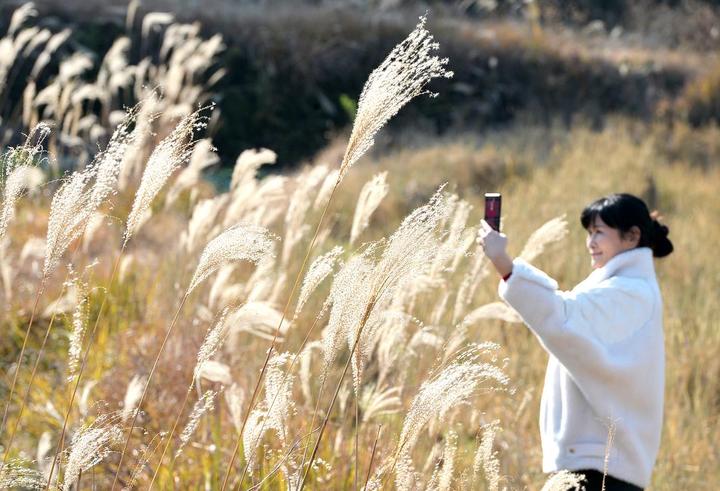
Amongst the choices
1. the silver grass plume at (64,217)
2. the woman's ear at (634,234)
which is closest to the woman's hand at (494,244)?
the woman's ear at (634,234)

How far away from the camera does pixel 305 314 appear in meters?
5.15

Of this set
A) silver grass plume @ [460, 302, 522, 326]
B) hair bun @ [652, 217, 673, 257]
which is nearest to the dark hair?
hair bun @ [652, 217, 673, 257]

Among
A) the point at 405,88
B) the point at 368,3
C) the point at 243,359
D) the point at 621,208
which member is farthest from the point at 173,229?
the point at 368,3

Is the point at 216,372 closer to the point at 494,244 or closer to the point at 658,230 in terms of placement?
the point at 494,244

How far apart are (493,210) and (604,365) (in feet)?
1.89

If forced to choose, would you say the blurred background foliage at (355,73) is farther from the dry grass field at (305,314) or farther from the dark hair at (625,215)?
the dark hair at (625,215)

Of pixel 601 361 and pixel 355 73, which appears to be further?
pixel 355 73

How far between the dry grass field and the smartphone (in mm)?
157

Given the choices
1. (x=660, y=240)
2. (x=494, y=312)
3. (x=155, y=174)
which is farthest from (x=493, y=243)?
(x=155, y=174)

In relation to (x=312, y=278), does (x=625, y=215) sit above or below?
below

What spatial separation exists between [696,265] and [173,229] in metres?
3.38

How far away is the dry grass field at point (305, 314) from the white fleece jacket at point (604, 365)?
0.76 feet

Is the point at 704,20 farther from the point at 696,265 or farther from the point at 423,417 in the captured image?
the point at 423,417

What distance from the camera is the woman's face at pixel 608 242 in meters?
3.42
